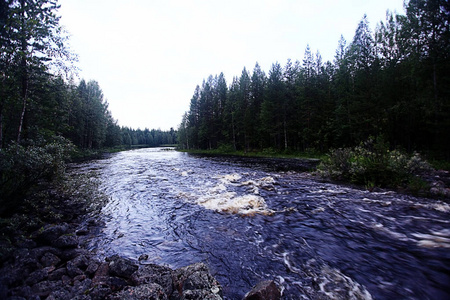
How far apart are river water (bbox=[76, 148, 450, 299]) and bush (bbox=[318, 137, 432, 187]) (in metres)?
2.00

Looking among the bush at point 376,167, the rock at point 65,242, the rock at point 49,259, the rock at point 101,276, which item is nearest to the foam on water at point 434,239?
the bush at point 376,167

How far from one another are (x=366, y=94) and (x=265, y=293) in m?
34.9

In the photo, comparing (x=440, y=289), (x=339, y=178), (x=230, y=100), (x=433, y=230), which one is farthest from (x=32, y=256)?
(x=230, y=100)

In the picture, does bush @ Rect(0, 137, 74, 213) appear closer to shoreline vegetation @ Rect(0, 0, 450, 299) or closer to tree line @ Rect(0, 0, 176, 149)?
shoreline vegetation @ Rect(0, 0, 450, 299)

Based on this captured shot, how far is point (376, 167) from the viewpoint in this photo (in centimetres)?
1237

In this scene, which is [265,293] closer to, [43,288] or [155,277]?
[155,277]

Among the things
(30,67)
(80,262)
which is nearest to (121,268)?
(80,262)

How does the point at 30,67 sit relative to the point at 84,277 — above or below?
above

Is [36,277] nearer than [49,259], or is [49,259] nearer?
[36,277]

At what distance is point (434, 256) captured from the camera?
501 centimetres

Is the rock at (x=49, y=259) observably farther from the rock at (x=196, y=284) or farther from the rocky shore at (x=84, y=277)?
the rock at (x=196, y=284)

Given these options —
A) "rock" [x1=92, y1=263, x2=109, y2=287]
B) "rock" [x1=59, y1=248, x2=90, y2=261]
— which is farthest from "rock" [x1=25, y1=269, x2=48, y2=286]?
"rock" [x1=92, y1=263, x2=109, y2=287]

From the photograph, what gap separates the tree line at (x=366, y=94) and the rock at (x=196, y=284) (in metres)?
25.9

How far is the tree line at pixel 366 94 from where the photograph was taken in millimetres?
19531
